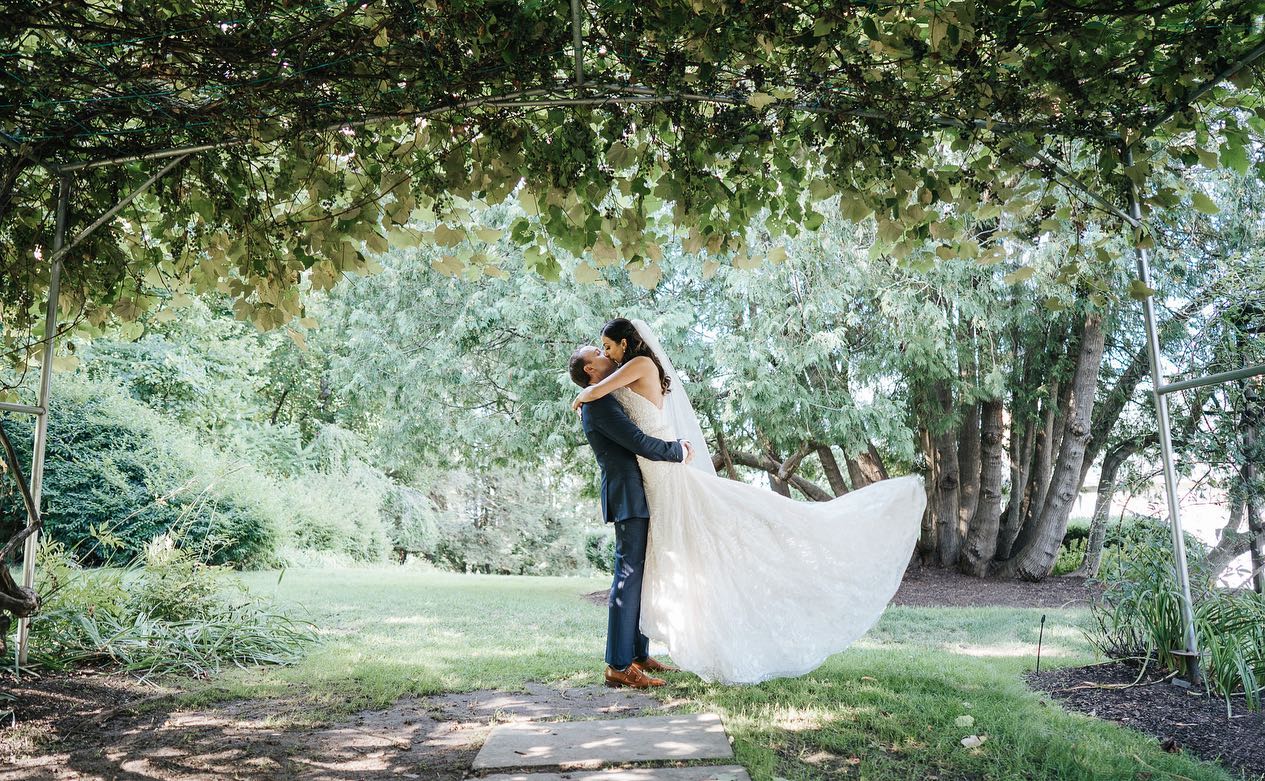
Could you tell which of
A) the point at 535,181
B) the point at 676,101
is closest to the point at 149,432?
the point at 535,181

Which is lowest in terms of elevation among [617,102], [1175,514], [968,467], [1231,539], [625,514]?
[1231,539]

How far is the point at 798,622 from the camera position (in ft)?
15.4

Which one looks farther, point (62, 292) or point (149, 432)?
point (149, 432)

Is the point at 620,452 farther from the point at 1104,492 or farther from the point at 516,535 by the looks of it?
the point at 516,535

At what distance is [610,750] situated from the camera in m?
3.38

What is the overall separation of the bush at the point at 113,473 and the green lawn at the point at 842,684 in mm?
3366

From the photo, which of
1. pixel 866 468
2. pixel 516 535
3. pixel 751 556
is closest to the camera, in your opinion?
pixel 751 556

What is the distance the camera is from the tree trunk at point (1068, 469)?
10383mm

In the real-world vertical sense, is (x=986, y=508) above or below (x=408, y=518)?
above

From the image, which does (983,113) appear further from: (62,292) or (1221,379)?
(62,292)

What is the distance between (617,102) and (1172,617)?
3603mm

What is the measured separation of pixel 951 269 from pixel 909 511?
510 centimetres

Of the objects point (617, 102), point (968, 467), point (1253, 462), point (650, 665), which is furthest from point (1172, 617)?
point (968, 467)

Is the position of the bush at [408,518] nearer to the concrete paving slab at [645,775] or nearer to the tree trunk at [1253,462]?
the tree trunk at [1253,462]
